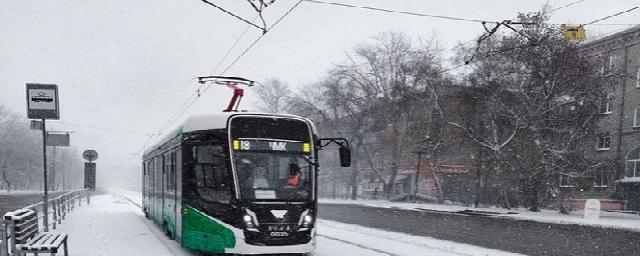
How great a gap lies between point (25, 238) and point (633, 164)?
140 ft

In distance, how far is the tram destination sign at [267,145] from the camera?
10328 mm

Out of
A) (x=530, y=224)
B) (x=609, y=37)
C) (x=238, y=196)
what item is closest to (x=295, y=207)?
(x=238, y=196)

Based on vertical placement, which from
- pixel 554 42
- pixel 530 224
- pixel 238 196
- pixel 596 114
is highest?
pixel 554 42

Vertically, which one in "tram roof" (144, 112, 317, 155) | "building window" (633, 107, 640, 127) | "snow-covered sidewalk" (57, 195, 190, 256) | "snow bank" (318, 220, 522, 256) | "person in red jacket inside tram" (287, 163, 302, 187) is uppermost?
"building window" (633, 107, 640, 127)

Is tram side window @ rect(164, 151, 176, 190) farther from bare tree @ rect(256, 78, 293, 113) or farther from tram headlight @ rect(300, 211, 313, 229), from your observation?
bare tree @ rect(256, 78, 293, 113)

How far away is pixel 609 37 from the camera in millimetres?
43969

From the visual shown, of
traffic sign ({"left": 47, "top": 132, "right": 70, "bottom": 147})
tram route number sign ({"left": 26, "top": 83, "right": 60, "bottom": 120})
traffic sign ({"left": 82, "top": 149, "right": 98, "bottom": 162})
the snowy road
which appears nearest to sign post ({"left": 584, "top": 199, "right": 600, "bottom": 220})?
the snowy road

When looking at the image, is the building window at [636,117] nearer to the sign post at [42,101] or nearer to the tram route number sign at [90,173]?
the tram route number sign at [90,173]

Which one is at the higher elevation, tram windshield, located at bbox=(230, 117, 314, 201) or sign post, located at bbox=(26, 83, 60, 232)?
sign post, located at bbox=(26, 83, 60, 232)

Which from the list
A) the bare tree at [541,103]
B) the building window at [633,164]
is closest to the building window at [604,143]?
the building window at [633,164]

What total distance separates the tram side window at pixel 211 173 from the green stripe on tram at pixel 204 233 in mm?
432

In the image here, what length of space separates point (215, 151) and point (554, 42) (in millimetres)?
28977

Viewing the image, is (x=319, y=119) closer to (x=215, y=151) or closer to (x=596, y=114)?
(x=596, y=114)

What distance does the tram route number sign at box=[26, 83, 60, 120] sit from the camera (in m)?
11.5
